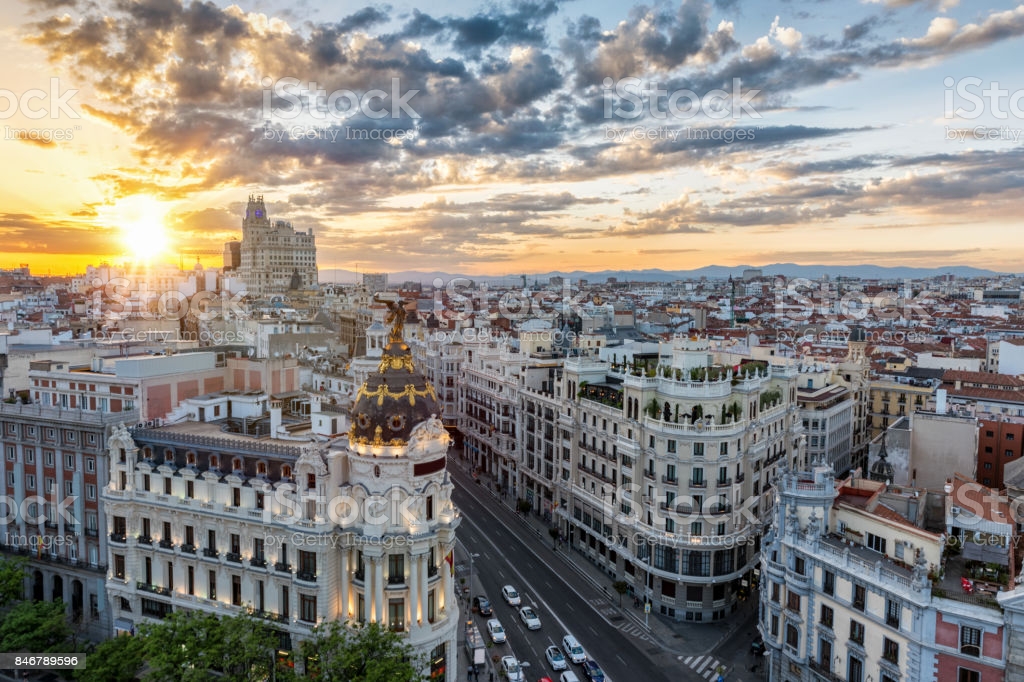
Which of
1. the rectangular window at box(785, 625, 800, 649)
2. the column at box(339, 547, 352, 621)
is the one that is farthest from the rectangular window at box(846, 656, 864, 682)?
the column at box(339, 547, 352, 621)

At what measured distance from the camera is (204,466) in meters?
63.3

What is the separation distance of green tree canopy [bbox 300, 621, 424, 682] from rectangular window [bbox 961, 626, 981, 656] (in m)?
36.0

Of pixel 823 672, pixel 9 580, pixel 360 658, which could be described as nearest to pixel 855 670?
pixel 823 672

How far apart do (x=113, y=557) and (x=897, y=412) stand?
11962cm

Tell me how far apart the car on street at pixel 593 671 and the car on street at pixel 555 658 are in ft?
6.31

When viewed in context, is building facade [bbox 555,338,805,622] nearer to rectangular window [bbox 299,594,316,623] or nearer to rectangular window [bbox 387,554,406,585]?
rectangular window [bbox 387,554,406,585]

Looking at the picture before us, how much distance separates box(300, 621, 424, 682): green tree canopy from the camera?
46.8 metres

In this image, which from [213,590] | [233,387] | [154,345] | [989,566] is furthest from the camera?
[154,345]

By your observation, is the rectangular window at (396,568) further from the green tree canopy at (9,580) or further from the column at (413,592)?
the green tree canopy at (9,580)

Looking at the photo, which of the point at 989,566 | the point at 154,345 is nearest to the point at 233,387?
the point at 154,345

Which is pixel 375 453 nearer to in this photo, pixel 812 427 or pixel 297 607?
pixel 297 607

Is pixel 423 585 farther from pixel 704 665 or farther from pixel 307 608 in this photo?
pixel 704 665

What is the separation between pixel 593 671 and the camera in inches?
2499

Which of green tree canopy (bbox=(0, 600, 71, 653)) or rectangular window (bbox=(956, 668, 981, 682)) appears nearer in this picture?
rectangular window (bbox=(956, 668, 981, 682))
